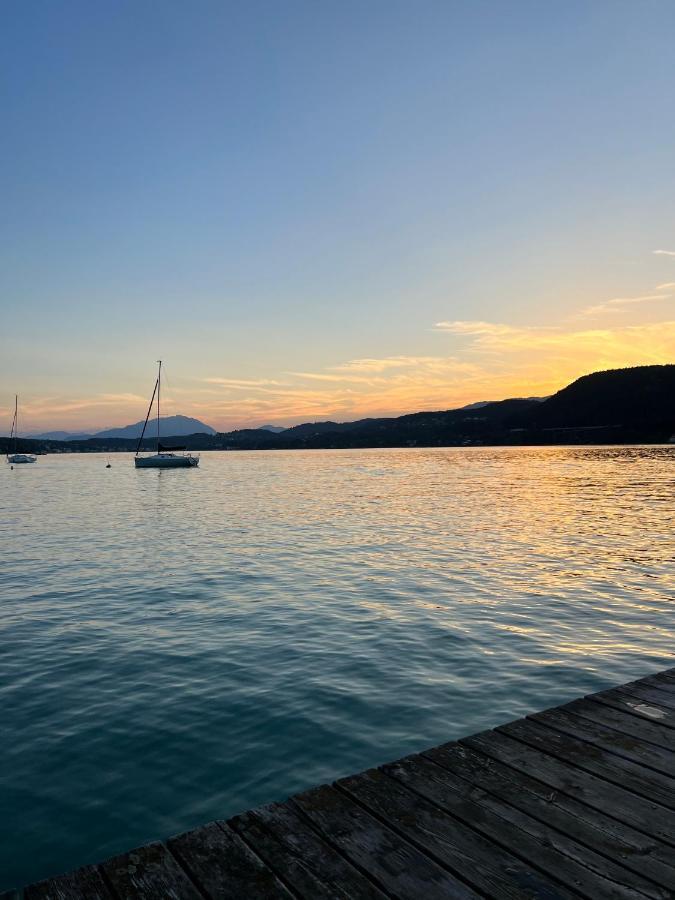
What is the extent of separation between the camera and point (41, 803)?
719 cm

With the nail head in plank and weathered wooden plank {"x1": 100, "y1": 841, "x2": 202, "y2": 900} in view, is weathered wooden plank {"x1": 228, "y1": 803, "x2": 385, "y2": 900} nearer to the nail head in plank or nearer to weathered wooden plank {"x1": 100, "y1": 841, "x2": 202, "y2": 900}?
weathered wooden plank {"x1": 100, "y1": 841, "x2": 202, "y2": 900}

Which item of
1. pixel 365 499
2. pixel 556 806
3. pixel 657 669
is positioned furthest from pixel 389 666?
pixel 365 499

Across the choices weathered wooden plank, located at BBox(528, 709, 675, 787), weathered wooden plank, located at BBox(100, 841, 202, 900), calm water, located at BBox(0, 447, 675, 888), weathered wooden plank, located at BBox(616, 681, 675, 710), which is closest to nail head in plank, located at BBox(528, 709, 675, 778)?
weathered wooden plank, located at BBox(528, 709, 675, 787)

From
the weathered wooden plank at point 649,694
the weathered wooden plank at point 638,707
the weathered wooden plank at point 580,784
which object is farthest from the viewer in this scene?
the weathered wooden plank at point 649,694

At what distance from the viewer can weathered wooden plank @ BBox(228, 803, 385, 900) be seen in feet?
12.9

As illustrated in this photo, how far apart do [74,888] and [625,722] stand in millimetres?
5686

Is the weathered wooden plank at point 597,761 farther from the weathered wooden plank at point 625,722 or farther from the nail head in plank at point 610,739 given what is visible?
the weathered wooden plank at point 625,722

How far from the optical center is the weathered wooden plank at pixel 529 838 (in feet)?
12.9

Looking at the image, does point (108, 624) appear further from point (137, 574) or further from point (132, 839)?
point (132, 839)

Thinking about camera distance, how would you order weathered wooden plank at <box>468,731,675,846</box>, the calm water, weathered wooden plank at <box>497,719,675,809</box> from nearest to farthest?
weathered wooden plank at <box>468,731,675,846</box>, weathered wooden plank at <box>497,719,675,809</box>, the calm water

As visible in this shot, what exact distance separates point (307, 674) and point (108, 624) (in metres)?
6.71

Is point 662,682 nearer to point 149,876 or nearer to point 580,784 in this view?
point 580,784

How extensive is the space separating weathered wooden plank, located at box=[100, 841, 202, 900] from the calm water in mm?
2483

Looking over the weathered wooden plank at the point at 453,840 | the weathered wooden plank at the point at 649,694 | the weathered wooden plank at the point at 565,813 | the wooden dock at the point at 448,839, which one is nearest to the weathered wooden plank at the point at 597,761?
the wooden dock at the point at 448,839
